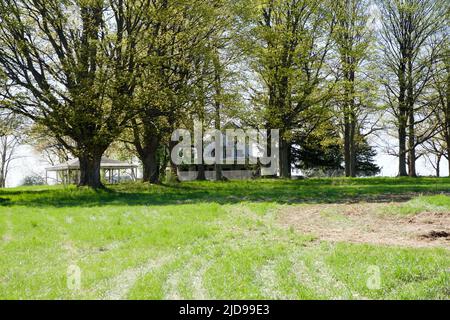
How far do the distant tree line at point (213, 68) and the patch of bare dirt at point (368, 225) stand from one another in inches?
498

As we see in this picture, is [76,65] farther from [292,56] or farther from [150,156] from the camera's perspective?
[292,56]

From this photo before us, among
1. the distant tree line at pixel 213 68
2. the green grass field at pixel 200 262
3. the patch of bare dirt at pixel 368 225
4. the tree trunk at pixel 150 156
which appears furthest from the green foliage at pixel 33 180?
the patch of bare dirt at pixel 368 225

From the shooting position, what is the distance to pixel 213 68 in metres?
25.8

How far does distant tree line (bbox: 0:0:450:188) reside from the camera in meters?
21.4

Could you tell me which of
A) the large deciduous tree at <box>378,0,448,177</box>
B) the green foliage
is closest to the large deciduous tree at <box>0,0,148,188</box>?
the large deciduous tree at <box>378,0,448,177</box>

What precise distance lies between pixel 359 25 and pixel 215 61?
13749mm

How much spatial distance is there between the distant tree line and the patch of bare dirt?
12.7 metres

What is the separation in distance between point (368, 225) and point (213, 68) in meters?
17.9

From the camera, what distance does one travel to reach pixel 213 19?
2409cm

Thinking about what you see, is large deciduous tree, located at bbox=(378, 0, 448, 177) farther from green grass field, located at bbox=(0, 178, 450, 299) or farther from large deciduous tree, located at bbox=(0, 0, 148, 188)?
green grass field, located at bbox=(0, 178, 450, 299)

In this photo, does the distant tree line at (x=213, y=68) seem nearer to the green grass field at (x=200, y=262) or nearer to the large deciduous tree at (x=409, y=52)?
the large deciduous tree at (x=409, y=52)

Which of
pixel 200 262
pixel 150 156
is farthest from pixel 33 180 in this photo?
pixel 200 262
